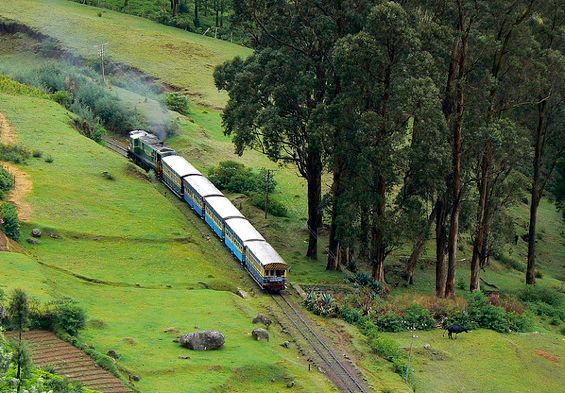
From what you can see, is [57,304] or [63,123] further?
[63,123]

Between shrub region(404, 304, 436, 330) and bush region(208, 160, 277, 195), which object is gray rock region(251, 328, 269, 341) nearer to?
shrub region(404, 304, 436, 330)

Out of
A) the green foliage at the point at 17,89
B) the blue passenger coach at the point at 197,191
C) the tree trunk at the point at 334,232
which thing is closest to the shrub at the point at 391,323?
the tree trunk at the point at 334,232

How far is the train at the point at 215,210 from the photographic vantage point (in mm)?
58875

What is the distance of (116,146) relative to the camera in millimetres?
86875

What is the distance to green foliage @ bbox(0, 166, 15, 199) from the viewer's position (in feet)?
209

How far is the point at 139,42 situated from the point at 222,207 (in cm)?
5675

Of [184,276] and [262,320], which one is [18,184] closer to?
[184,276]

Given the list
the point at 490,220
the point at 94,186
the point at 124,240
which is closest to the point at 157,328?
the point at 124,240

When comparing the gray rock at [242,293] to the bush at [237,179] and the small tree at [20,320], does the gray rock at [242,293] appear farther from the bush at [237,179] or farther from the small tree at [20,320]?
the bush at [237,179]

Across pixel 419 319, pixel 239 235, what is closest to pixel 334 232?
pixel 239 235

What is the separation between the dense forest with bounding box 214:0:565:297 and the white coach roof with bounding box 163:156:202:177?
5836 mm

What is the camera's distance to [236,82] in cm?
6856

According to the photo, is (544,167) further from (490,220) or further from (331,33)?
(331,33)

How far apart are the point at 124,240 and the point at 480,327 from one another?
2302cm
